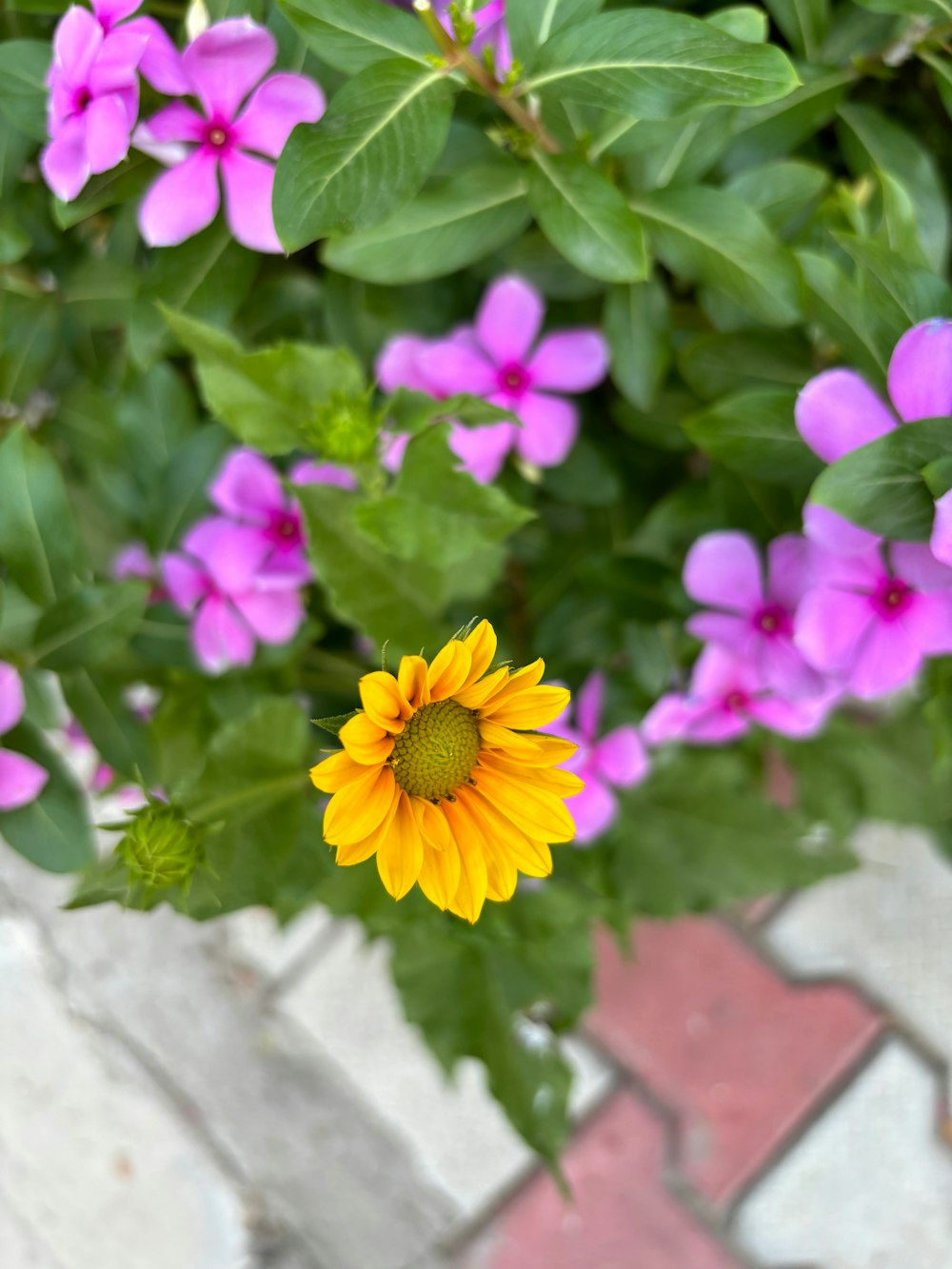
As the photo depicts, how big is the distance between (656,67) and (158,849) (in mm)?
386

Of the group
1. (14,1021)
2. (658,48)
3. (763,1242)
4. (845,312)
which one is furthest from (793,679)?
(14,1021)

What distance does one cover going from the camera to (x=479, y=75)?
18.8 inches

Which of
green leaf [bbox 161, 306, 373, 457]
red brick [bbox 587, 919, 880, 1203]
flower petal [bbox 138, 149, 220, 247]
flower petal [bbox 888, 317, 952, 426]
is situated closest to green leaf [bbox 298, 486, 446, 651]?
green leaf [bbox 161, 306, 373, 457]

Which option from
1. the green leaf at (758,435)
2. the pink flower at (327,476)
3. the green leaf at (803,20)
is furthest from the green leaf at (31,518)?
the green leaf at (803,20)

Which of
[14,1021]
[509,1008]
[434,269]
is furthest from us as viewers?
[14,1021]

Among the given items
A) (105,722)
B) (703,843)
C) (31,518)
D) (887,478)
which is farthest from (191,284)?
(703,843)

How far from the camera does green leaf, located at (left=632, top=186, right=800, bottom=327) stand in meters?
0.53

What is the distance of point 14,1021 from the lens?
129 centimetres

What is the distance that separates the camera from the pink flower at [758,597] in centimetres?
59

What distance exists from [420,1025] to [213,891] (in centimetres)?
37

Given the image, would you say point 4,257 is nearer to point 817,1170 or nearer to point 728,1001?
point 728,1001

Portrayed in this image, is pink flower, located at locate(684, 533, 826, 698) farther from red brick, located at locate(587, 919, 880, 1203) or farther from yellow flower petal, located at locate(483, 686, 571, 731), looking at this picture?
red brick, located at locate(587, 919, 880, 1203)

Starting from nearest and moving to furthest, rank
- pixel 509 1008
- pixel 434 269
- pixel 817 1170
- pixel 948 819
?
pixel 434 269 → pixel 509 1008 → pixel 948 819 → pixel 817 1170

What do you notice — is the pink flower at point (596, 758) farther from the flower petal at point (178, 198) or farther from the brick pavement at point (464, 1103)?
the brick pavement at point (464, 1103)
